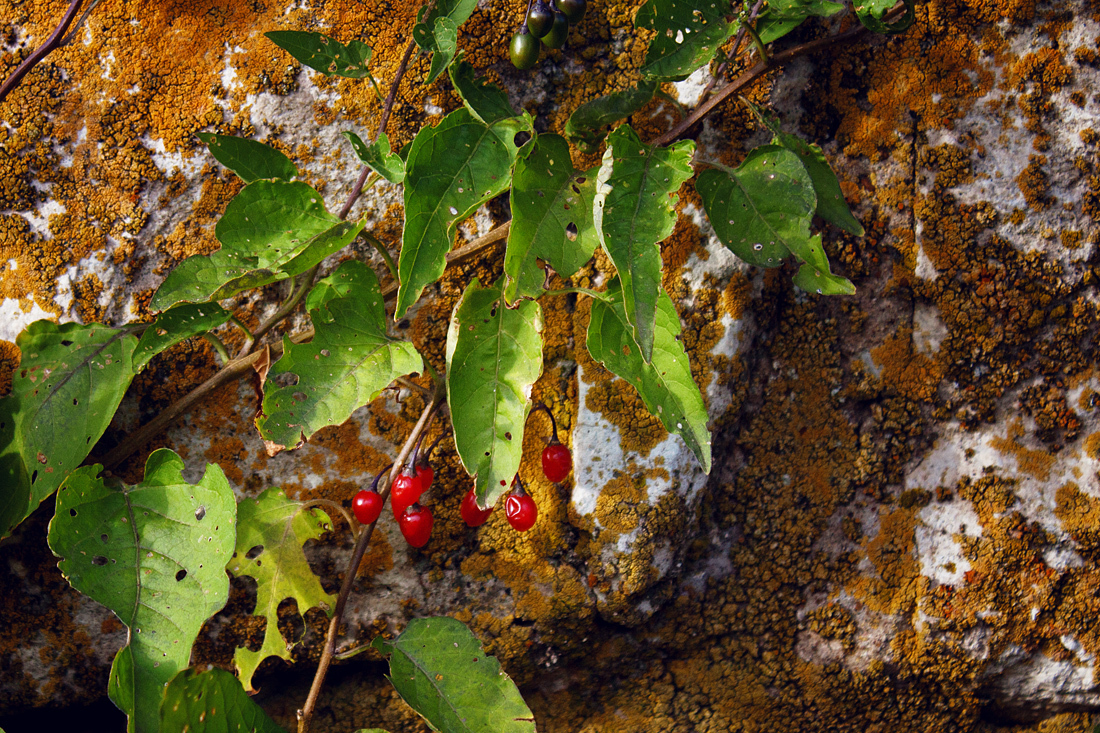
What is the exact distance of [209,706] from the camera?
125 centimetres

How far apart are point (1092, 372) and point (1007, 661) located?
68 centimetres

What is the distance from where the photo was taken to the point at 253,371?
1.62 meters

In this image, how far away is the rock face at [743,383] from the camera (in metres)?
1.64

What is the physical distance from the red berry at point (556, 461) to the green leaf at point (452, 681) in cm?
35

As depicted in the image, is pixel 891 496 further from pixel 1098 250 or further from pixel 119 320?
pixel 119 320

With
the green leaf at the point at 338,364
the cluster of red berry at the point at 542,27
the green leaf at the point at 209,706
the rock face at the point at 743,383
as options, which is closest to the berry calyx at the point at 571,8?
the cluster of red berry at the point at 542,27

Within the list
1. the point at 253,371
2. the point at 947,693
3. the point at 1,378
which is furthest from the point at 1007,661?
the point at 1,378

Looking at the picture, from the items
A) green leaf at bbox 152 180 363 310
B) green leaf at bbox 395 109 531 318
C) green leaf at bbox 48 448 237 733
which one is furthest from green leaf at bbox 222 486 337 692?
green leaf at bbox 395 109 531 318

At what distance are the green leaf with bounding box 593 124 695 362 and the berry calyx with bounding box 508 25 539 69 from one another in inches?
14.3

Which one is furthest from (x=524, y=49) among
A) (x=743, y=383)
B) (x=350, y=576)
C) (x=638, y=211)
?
(x=350, y=576)

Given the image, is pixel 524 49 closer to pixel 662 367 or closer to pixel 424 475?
pixel 662 367

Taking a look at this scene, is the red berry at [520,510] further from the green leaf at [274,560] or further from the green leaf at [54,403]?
the green leaf at [54,403]

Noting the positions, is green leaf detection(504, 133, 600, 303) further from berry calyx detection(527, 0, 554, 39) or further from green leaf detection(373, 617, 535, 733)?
green leaf detection(373, 617, 535, 733)

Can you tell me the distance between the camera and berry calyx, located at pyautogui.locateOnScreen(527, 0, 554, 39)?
1522 millimetres
